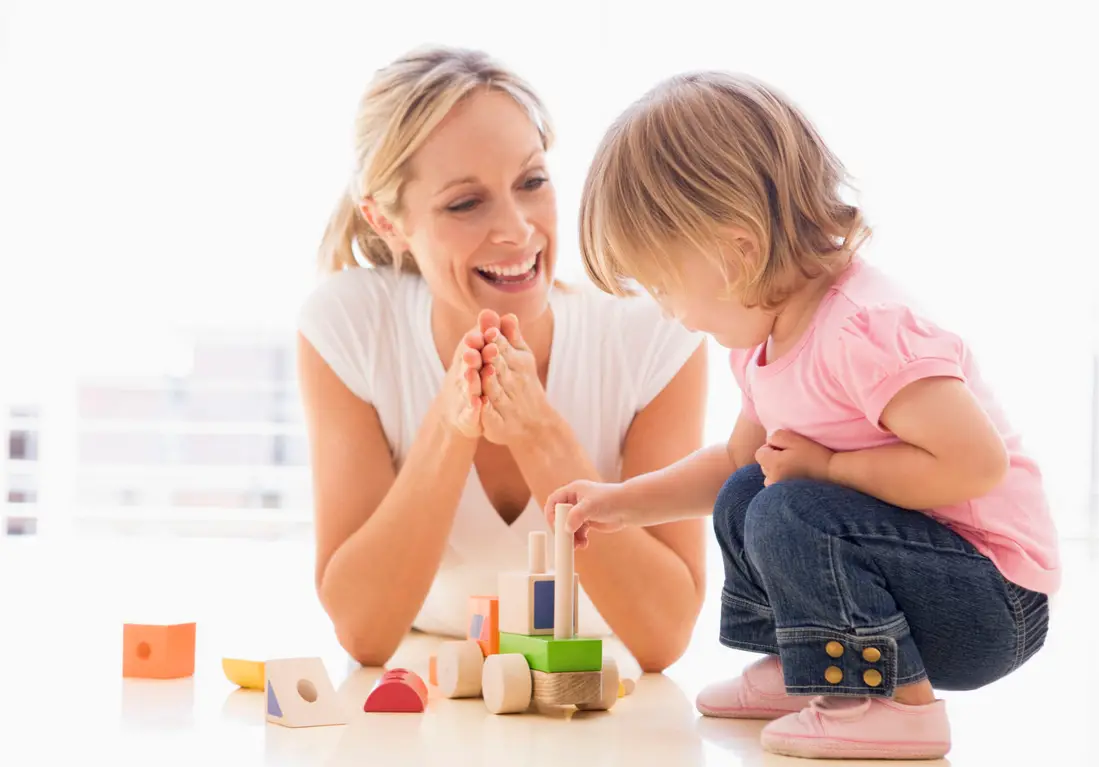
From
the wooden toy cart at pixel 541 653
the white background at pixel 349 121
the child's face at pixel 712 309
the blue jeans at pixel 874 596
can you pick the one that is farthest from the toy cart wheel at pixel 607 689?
the white background at pixel 349 121

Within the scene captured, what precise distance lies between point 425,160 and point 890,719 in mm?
833

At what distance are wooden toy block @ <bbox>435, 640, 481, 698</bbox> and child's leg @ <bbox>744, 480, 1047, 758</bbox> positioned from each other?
1.06 feet

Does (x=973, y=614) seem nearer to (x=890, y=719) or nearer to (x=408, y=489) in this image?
(x=890, y=719)

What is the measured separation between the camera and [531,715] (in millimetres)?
1097

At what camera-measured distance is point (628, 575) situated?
1318 mm

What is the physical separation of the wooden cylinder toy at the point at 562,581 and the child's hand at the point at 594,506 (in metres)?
0.01

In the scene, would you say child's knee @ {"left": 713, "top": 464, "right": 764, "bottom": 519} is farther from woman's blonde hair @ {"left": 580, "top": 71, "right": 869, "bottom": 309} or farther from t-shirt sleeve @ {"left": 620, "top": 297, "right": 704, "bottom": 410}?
t-shirt sleeve @ {"left": 620, "top": 297, "right": 704, "bottom": 410}

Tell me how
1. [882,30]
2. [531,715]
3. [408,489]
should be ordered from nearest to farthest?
[531,715], [408,489], [882,30]

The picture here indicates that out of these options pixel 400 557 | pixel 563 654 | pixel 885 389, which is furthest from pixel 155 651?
pixel 885 389

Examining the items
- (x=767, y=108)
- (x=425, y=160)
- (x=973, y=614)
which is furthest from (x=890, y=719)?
(x=425, y=160)

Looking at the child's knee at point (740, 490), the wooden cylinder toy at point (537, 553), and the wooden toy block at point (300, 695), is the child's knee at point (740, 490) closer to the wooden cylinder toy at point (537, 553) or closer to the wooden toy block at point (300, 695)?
the wooden cylinder toy at point (537, 553)

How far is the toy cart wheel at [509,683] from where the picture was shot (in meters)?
1.07

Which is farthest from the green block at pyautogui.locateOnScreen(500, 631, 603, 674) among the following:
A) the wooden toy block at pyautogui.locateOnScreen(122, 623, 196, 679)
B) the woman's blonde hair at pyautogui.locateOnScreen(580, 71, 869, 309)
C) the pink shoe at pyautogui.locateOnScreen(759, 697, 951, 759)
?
the wooden toy block at pyautogui.locateOnScreen(122, 623, 196, 679)

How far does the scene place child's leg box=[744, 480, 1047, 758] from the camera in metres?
0.90
